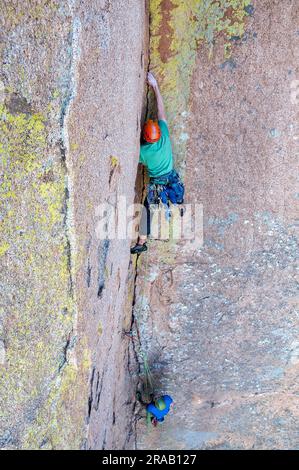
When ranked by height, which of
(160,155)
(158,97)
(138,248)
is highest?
(158,97)

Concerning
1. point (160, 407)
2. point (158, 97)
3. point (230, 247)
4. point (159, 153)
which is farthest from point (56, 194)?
point (160, 407)

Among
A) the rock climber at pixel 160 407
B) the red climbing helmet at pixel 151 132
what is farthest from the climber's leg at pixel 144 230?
the rock climber at pixel 160 407

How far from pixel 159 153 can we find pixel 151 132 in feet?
0.95

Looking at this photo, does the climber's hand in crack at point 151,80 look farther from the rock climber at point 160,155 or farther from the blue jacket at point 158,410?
the blue jacket at point 158,410

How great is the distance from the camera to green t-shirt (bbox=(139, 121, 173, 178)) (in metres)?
4.54

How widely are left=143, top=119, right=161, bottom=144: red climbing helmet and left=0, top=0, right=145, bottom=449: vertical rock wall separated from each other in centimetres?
83

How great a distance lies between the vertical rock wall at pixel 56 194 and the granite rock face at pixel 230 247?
1334 mm

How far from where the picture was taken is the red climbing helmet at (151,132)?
4352 mm

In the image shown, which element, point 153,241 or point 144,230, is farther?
point 153,241

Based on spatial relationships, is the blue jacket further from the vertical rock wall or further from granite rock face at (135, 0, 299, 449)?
the vertical rock wall

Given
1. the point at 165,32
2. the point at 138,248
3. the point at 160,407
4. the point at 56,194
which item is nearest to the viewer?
the point at 56,194

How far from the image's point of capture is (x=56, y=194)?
2373mm

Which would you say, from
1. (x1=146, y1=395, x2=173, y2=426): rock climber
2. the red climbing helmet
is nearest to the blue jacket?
(x1=146, y1=395, x2=173, y2=426): rock climber

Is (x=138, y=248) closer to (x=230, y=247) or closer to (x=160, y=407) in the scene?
(x=230, y=247)
